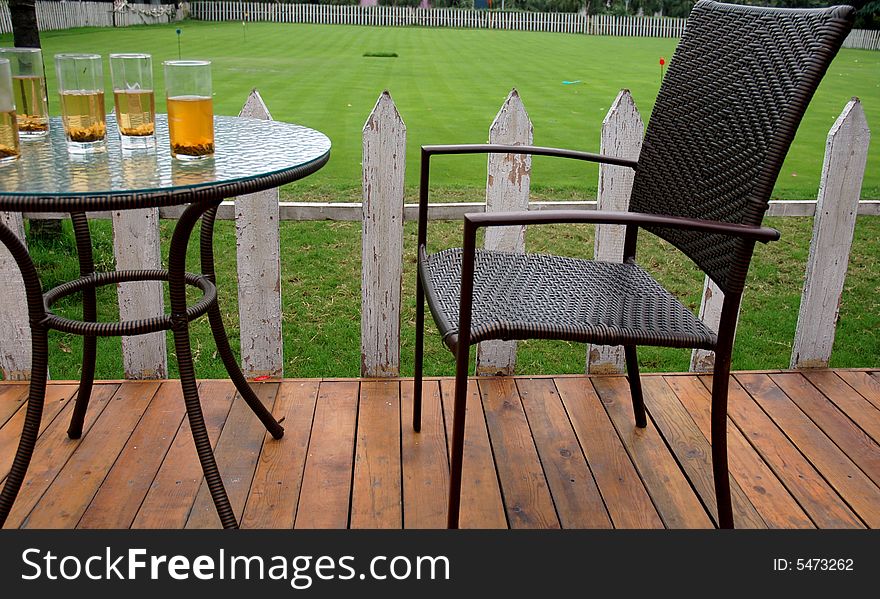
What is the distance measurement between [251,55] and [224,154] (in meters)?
16.0

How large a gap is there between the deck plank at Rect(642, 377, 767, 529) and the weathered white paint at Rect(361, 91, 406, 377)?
85 cm

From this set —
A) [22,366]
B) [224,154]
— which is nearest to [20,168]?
[224,154]

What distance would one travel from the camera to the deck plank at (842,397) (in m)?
2.35

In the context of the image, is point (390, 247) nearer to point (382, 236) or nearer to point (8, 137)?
point (382, 236)

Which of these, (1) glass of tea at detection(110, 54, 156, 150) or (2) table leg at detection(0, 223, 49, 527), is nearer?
(1) glass of tea at detection(110, 54, 156, 150)

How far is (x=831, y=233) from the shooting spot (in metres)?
2.60

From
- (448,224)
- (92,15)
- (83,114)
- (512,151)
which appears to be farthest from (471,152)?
(92,15)

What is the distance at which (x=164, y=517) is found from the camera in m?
1.85

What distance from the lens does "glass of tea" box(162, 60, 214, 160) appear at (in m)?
1.58

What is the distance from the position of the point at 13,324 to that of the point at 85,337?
20.6 inches

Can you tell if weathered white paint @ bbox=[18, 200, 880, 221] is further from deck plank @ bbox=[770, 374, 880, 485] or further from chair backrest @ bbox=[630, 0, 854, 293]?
chair backrest @ bbox=[630, 0, 854, 293]

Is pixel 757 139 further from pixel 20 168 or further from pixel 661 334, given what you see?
pixel 20 168

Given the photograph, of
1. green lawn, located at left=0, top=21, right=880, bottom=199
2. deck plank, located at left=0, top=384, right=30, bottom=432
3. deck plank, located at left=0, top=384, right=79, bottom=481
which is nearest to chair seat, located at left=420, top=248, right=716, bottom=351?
deck plank, located at left=0, top=384, right=79, bottom=481

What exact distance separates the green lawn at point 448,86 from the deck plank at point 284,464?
3.05m
